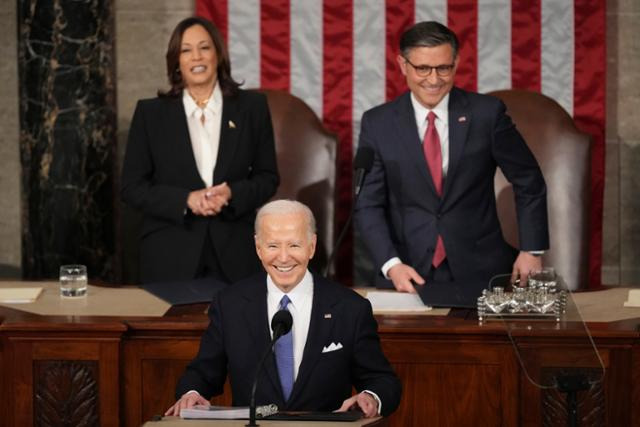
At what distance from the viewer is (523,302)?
191 inches

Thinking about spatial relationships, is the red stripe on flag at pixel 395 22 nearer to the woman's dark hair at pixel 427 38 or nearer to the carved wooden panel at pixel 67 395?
the woman's dark hair at pixel 427 38

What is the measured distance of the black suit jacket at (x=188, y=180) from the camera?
5.96m

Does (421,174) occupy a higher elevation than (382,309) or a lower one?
higher

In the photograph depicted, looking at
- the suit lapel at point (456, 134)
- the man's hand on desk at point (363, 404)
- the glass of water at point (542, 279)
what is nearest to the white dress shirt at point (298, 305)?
the man's hand on desk at point (363, 404)

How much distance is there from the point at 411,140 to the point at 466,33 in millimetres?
1873

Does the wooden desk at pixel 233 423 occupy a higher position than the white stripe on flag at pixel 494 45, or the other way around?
the white stripe on flag at pixel 494 45

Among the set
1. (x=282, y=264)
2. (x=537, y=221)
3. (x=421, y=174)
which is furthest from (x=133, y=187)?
(x=282, y=264)

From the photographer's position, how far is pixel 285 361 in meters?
4.09

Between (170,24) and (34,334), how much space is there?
3.04 m

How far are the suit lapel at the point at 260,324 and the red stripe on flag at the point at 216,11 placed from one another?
3.51 metres

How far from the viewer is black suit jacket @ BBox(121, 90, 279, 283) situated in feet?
19.6

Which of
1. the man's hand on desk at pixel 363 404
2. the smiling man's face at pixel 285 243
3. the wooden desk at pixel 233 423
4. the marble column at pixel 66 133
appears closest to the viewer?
the wooden desk at pixel 233 423

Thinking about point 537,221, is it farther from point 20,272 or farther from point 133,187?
point 20,272

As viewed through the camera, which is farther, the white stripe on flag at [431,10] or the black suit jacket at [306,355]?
the white stripe on flag at [431,10]
